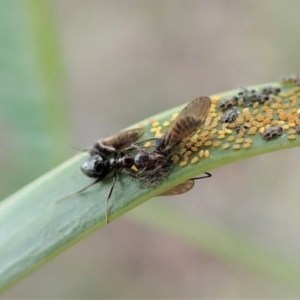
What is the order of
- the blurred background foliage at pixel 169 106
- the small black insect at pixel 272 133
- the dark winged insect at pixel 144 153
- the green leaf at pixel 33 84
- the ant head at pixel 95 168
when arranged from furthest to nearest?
the blurred background foliage at pixel 169 106, the green leaf at pixel 33 84, the ant head at pixel 95 168, the dark winged insect at pixel 144 153, the small black insect at pixel 272 133

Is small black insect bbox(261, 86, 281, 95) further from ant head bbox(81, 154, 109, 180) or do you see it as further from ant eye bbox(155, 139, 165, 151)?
ant head bbox(81, 154, 109, 180)

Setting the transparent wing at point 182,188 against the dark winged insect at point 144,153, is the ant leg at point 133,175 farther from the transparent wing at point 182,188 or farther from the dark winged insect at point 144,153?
the transparent wing at point 182,188

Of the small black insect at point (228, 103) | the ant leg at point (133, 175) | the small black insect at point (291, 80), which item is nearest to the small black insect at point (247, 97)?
the small black insect at point (228, 103)

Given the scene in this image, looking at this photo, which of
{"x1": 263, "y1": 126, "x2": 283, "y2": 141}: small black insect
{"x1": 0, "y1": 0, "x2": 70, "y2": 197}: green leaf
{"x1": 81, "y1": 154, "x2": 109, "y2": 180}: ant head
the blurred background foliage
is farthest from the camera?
the blurred background foliage

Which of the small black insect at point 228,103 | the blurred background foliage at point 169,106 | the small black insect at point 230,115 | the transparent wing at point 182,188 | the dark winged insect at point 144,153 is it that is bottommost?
the blurred background foliage at point 169,106

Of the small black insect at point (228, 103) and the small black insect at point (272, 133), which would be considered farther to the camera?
the small black insect at point (228, 103)

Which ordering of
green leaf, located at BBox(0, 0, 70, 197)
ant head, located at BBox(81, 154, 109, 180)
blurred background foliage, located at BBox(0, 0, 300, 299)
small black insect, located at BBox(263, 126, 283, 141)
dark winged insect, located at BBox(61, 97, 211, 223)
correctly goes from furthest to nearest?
blurred background foliage, located at BBox(0, 0, 300, 299)
green leaf, located at BBox(0, 0, 70, 197)
ant head, located at BBox(81, 154, 109, 180)
dark winged insect, located at BBox(61, 97, 211, 223)
small black insect, located at BBox(263, 126, 283, 141)

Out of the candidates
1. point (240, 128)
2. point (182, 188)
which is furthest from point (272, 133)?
point (182, 188)

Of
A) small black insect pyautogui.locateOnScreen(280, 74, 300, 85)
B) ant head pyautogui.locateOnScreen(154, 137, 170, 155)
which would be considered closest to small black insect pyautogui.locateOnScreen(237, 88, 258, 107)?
small black insect pyautogui.locateOnScreen(280, 74, 300, 85)
